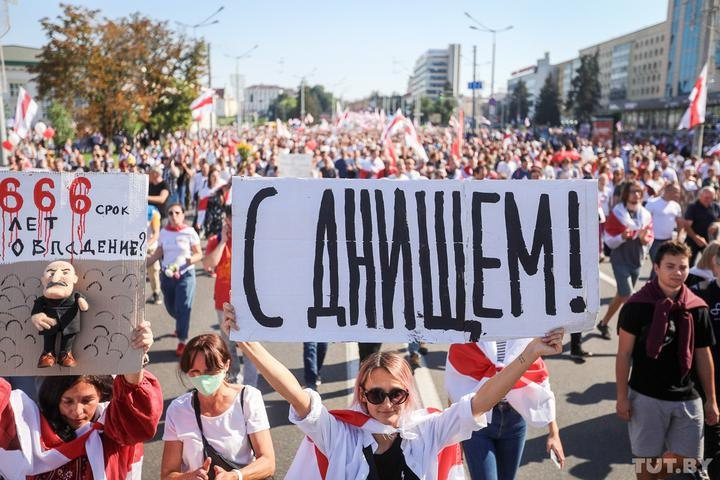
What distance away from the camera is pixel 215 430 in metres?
2.90

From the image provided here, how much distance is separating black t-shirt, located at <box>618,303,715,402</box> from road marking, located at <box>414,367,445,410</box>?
2.01 meters

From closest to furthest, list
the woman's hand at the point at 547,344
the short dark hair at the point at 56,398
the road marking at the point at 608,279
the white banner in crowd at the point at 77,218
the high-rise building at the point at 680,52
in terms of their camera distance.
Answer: the woman's hand at the point at 547,344, the white banner in crowd at the point at 77,218, the short dark hair at the point at 56,398, the road marking at the point at 608,279, the high-rise building at the point at 680,52

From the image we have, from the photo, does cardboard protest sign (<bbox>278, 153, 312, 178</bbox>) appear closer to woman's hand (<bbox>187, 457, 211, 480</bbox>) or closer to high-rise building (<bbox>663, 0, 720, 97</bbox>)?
woman's hand (<bbox>187, 457, 211, 480</bbox>)

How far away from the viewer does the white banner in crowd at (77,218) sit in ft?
8.26

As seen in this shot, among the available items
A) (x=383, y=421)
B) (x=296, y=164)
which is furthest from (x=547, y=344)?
(x=296, y=164)

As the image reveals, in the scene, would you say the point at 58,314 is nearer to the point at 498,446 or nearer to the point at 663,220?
the point at 498,446

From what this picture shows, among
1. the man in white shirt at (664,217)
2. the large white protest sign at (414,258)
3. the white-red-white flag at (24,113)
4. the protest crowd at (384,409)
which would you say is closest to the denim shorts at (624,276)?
the man in white shirt at (664,217)

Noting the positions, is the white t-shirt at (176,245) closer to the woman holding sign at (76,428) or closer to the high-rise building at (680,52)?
the woman holding sign at (76,428)

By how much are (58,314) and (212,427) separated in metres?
0.89

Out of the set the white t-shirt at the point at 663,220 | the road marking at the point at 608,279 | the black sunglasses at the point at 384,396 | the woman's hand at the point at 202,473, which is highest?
the white t-shirt at the point at 663,220

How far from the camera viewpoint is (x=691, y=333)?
3.64 meters

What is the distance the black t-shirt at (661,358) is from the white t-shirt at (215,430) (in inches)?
87.9

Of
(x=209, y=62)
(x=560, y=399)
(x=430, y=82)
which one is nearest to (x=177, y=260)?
(x=560, y=399)

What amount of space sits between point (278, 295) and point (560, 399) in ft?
13.3
